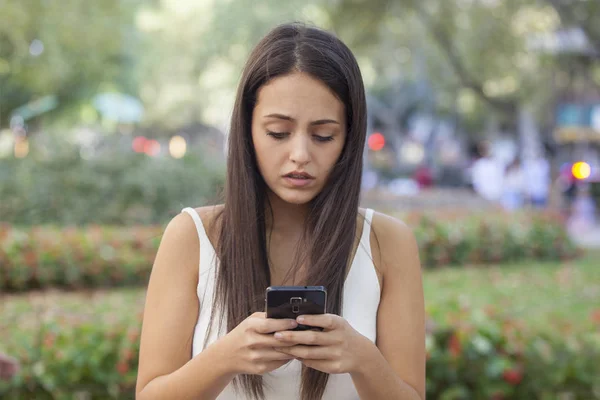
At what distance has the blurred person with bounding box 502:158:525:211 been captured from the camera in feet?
59.9

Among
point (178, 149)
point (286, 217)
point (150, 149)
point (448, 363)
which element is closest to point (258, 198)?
point (286, 217)

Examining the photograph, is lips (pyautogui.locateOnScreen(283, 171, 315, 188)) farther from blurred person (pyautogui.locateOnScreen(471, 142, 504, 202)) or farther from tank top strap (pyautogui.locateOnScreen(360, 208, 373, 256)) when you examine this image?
blurred person (pyautogui.locateOnScreen(471, 142, 504, 202))

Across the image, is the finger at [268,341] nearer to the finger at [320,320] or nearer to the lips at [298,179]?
the finger at [320,320]

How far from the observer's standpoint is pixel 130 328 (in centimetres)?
405

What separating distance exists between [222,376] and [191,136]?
159 feet

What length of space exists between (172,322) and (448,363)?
220 centimetres

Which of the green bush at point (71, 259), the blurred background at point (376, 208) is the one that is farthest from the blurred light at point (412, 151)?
the green bush at point (71, 259)

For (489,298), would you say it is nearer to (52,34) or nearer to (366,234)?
(366,234)

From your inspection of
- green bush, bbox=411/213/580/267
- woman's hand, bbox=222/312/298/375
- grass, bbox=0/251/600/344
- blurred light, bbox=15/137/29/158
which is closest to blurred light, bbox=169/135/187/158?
blurred light, bbox=15/137/29/158

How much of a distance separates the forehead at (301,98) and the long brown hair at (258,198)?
0.03m

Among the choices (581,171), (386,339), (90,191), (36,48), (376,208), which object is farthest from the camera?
(581,171)

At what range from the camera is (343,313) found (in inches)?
83.0

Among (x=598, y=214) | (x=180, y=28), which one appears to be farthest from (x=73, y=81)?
(x=598, y=214)

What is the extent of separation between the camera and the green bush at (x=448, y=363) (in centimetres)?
381
